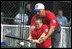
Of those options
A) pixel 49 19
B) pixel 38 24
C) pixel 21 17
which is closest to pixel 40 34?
pixel 38 24

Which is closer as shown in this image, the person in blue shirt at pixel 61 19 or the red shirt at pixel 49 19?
the red shirt at pixel 49 19

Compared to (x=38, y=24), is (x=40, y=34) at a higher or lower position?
lower

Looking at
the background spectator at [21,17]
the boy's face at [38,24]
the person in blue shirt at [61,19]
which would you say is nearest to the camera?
the boy's face at [38,24]

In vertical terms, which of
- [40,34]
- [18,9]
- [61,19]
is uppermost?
[18,9]

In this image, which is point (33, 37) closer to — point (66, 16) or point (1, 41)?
point (1, 41)

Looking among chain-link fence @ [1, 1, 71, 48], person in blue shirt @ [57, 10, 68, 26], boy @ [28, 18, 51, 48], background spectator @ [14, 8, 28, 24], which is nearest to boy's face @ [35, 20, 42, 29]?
boy @ [28, 18, 51, 48]

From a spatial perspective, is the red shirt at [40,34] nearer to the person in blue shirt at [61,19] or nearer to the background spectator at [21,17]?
the background spectator at [21,17]

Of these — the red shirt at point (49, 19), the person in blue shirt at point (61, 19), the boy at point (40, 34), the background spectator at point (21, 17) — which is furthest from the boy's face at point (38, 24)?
the person in blue shirt at point (61, 19)

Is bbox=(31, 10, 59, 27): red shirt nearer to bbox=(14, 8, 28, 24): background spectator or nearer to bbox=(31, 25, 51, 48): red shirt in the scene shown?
bbox=(31, 25, 51, 48): red shirt

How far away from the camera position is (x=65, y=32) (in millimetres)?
12367

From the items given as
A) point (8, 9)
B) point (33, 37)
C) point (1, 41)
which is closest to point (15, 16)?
point (8, 9)

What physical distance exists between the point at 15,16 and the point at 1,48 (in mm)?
3075

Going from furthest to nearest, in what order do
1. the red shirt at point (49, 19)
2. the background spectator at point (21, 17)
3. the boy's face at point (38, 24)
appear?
1. the background spectator at point (21, 17)
2. the red shirt at point (49, 19)
3. the boy's face at point (38, 24)

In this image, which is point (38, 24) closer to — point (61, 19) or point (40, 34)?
point (40, 34)
